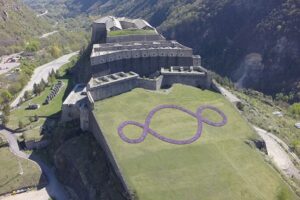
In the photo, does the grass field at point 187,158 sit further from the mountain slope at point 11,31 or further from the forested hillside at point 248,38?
the mountain slope at point 11,31

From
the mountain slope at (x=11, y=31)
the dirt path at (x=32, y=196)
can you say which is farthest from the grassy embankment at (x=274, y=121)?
the mountain slope at (x=11, y=31)

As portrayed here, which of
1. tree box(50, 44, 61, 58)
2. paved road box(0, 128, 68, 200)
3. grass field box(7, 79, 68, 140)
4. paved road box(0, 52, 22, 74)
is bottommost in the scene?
paved road box(0, 128, 68, 200)

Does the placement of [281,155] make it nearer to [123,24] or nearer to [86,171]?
[86,171]

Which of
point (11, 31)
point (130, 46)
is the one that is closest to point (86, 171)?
point (130, 46)

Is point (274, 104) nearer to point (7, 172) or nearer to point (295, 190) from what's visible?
point (295, 190)

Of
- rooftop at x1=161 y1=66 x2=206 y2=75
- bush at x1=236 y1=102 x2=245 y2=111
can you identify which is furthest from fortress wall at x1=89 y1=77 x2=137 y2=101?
bush at x1=236 y1=102 x2=245 y2=111

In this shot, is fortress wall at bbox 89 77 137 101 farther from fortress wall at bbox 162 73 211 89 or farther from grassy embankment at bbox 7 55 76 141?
grassy embankment at bbox 7 55 76 141
